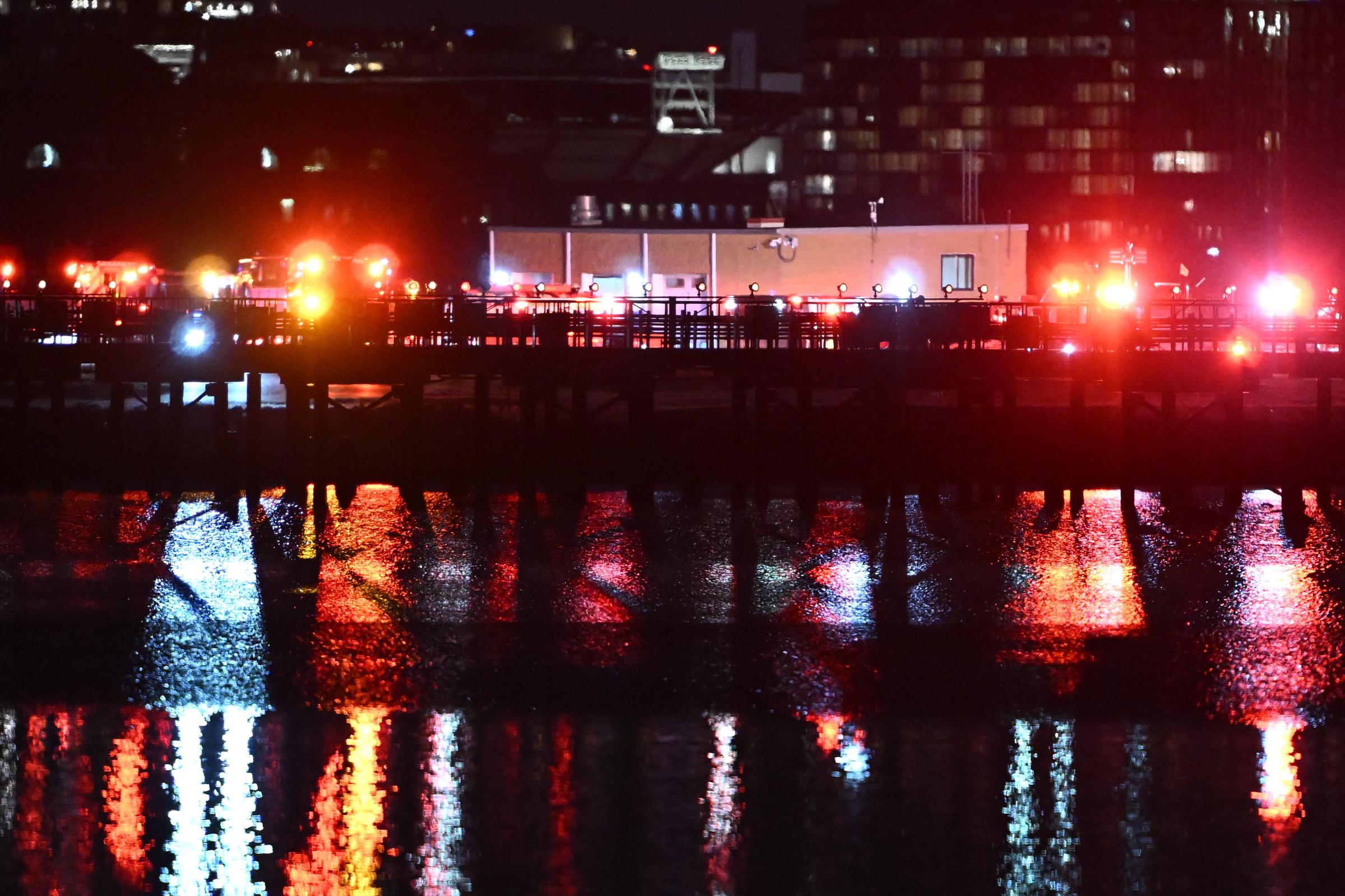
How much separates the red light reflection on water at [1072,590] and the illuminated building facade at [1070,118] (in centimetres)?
13452

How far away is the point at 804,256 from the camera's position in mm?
68000

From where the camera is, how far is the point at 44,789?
12.3m

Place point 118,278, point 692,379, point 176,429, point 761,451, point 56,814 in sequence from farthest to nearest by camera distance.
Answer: point 118,278 → point 692,379 → point 176,429 → point 761,451 → point 56,814

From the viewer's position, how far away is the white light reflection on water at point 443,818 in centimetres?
1042

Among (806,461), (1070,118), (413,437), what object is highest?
(1070,118)

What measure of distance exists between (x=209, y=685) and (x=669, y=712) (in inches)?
174

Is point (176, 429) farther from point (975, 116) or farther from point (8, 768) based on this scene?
point (975, 116)

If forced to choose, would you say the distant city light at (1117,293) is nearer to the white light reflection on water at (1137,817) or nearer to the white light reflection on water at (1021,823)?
the white light reflection on water at (1137,817)

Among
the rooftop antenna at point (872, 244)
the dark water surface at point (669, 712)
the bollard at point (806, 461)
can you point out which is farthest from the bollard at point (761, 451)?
the rooftop antenna at point (872, 244)

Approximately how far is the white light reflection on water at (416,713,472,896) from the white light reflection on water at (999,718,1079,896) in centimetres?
338

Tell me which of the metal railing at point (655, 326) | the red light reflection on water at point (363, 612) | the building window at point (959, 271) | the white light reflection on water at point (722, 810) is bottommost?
the white light reflection on water at point (722, 810)

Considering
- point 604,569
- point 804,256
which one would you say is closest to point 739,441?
point 604,569

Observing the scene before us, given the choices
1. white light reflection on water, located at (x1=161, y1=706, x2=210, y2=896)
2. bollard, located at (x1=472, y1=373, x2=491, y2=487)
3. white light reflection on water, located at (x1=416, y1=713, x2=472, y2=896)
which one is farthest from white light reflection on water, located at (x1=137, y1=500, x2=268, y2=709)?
bollard, located at (x1=472, y1=373, x2=491, y2=487)

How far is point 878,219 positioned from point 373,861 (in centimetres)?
7117
